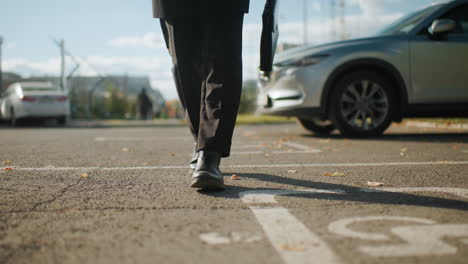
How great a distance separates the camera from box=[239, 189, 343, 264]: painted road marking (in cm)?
143

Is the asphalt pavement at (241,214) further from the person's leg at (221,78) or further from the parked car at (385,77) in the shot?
the parked car at (385,77)

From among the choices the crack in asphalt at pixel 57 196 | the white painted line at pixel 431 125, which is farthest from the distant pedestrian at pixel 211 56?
the white painted line at pixel 431 125

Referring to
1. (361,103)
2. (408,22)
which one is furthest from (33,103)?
(408,22)

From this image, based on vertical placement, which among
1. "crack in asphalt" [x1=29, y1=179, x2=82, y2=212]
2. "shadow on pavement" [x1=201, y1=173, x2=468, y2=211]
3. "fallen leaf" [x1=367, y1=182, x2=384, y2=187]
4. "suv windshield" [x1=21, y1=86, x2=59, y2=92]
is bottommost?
"fallen leaf" [x1=367, y1=182, x2=384, y2=187]

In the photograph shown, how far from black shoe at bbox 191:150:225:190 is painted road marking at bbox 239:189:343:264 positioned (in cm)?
24

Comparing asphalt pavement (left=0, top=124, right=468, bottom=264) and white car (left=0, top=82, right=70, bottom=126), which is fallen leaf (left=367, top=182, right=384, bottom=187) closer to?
asphalt pavement (left=0, top=124, right=468, bottom=264)

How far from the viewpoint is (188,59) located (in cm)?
296

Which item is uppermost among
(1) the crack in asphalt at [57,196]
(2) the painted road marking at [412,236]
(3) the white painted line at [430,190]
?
(2) the painted road marking at [412,236]

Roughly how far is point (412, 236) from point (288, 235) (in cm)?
43

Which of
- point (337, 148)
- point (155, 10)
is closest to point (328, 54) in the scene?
point (337, 148)

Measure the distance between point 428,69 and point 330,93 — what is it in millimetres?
1361

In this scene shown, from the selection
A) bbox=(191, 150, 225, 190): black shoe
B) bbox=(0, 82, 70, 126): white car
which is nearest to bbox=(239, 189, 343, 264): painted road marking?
bbox=(191, 150, 225, 190): black shoe

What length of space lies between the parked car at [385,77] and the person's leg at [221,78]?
3.62 m

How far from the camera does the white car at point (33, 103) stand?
14109 mm
